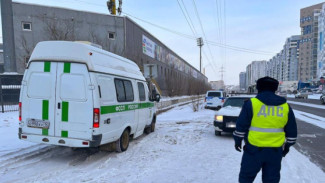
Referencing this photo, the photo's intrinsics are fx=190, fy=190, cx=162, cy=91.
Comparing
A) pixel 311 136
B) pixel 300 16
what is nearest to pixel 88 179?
pixel 311 136

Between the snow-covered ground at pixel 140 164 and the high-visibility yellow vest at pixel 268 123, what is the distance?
1641 mm

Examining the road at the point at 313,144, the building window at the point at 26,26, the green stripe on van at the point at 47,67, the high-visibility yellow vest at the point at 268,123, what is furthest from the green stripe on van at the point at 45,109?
the building window at the point at 26,26

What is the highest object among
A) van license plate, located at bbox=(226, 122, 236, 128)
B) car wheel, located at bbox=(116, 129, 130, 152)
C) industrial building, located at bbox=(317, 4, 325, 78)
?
industrial building, located at bbox=(317, 4, 325, 78)

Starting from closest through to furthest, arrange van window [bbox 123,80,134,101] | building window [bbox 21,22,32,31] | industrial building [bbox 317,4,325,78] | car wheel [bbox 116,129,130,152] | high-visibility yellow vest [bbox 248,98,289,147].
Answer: high-visibility yellow vest [bbox 248,98,289,147]
car wheel [bbox 116,129,130,152]
van window [bbox 123,80,134,101]
building window [bbox 21,22,32,31]
industrial building [bbox 317,4,325,78]

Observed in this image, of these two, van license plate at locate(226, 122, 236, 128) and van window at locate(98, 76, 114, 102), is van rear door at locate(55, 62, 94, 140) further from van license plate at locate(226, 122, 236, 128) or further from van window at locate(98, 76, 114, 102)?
van license plate at locate(226, 122, 236, 128)

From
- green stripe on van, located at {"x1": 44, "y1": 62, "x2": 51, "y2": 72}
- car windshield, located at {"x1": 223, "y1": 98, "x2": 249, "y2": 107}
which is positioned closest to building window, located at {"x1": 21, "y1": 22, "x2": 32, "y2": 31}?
green stripe on van, located at {"x1": 44, "y1": 62, "x2": 51, "y2": 72}

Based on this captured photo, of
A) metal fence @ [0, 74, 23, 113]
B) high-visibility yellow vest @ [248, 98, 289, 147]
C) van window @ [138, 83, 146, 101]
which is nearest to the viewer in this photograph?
high-visibility yellow vest @ [248, 98, 289, 147]

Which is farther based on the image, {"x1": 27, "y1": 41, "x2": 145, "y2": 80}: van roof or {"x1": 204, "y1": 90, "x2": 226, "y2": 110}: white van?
{"x1": 204, "y1": 90, "x2": 226, "y2": 110}: white van

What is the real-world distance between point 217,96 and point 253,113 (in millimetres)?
15496

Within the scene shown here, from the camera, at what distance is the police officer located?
8.23ft

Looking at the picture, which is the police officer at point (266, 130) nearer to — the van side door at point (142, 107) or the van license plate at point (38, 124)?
the van license plate at point (38, 124)

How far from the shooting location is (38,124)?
14.6 ft

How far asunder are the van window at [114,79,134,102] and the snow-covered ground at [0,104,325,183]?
5.15 ft

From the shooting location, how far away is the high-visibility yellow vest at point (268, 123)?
2500 mm
